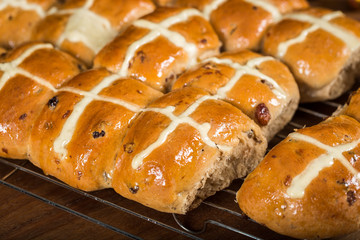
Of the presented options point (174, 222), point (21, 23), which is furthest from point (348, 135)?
point (21, 23)

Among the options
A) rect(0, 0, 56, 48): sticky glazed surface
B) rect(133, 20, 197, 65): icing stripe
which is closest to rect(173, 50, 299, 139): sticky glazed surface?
rect(133, 20, 197, 65): icing stripe

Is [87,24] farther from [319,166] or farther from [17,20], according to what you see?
[319,166]

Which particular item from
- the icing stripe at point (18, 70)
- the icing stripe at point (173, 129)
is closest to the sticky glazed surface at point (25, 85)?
the icing stripe at point (18, 70)

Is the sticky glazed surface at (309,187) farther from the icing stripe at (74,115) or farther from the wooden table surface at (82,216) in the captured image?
the icing stripe at (74,115)

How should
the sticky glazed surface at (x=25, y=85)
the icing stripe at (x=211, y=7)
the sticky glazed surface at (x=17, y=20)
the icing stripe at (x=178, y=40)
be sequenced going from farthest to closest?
1. the sticky glazed surface at (x=17, y=20)
2. the icing stripe at (x=211, y=7)
3. the icing stripe at (x=178, y=40)
4. the sticky glazed surface at (x=25, y=85)

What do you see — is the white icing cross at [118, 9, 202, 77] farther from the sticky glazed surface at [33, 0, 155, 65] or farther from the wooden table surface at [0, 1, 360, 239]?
the wooden table surface at [0, 1, 360, 239]

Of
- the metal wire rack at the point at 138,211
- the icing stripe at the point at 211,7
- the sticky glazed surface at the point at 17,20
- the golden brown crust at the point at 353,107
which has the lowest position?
the metal wire rack at the point at 138,211

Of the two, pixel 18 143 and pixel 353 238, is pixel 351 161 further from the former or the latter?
pixel 18 143
